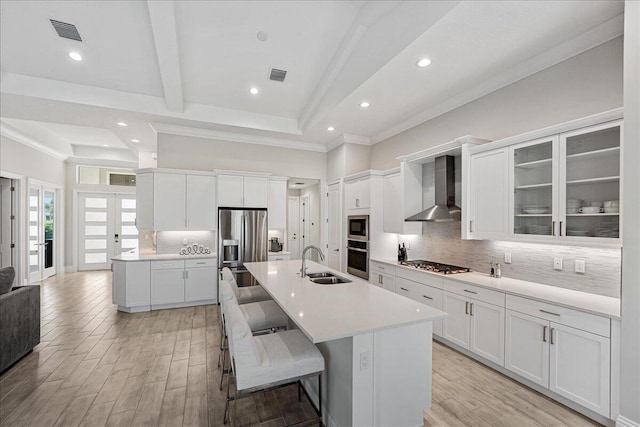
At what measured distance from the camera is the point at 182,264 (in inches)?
184

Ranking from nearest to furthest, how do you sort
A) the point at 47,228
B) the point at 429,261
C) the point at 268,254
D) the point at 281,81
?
the point at 281,81
the point at 429,261
the point at 268,254
the point at 47,228

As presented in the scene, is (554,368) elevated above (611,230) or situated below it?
below

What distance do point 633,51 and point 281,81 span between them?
336 centimetres

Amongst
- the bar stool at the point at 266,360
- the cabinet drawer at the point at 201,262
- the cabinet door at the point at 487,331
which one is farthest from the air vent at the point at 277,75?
the cabinet door at the point at 487,331

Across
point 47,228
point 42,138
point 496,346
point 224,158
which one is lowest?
point 496,346

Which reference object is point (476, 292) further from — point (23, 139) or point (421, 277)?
point (23, 139)

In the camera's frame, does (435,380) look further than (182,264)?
No

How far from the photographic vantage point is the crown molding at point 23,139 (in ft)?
17.5

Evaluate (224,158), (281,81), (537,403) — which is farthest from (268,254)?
(537,403)

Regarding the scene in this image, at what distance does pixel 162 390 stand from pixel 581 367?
131 inches

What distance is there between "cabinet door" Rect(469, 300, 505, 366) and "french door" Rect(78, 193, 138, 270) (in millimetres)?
8391

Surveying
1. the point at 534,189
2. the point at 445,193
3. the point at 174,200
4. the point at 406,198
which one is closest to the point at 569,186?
the point at 534,189

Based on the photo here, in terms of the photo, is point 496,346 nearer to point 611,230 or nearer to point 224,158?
point 611,230

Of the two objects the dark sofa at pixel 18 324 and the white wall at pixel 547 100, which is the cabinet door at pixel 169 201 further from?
the white wall at pixel 547 100
